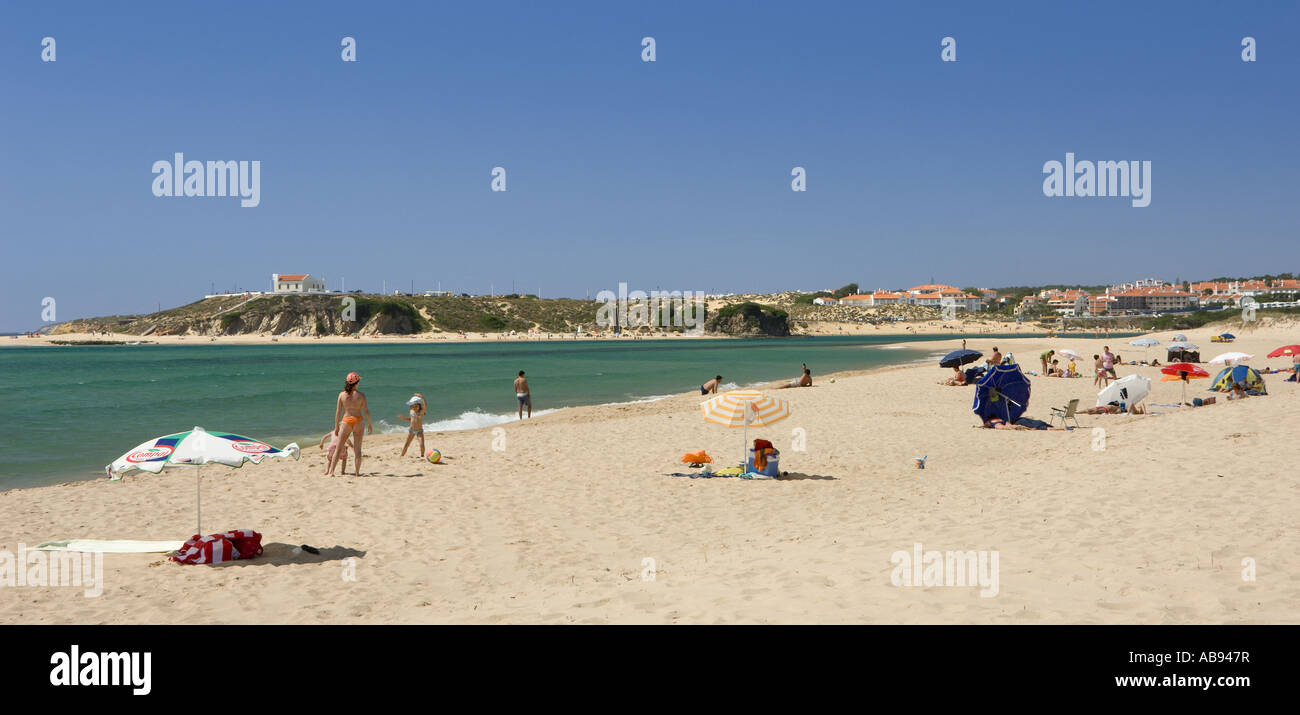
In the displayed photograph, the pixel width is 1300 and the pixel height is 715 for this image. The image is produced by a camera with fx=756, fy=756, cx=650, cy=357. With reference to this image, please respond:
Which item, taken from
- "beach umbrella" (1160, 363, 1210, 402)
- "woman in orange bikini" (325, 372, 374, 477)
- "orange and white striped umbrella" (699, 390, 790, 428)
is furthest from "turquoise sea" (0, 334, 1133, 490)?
"beach umbrella" (1160, 363, 1210, 402)

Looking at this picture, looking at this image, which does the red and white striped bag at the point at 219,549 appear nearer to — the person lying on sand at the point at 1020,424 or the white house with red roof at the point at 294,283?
the person lying on sand at the point at 1020,424

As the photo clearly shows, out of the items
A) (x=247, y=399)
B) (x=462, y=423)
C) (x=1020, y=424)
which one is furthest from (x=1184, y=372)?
(x=247, y=399)

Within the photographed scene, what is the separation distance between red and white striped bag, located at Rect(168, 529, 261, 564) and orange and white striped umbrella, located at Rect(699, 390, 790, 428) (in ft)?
20.8

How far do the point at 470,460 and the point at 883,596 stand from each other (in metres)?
9.57

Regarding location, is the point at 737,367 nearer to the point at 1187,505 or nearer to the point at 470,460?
the point at 470,460

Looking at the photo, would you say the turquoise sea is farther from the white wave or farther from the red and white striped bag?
the red and white striped bag

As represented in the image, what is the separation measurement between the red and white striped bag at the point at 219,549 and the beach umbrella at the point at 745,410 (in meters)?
6.35

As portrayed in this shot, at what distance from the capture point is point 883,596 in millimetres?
5273

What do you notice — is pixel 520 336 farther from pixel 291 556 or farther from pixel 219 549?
pixel 219 549

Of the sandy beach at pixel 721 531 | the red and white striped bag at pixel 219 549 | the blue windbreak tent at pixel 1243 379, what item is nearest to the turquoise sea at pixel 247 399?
the sandy beach at pixel 721 531

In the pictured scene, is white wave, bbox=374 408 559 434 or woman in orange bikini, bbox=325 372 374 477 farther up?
woman in orange bikini, bbox=325 372 374 477

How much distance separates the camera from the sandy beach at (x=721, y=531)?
5273 mm

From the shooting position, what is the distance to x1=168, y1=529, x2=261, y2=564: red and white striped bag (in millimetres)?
7395
